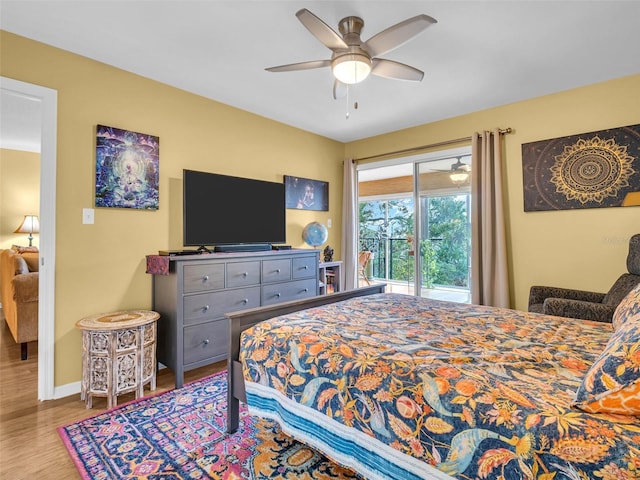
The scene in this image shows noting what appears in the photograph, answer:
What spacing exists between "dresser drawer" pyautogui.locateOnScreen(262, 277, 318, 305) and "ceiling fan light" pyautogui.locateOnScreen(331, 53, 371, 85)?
2.03 m

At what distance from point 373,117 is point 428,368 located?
11.1ft

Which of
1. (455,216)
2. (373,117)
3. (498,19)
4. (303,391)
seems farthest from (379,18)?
Result: (455,216)

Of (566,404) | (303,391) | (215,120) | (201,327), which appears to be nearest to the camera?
(566,404)

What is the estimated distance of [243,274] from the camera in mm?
3088

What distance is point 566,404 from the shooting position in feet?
3.20

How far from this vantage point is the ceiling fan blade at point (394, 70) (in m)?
2.21

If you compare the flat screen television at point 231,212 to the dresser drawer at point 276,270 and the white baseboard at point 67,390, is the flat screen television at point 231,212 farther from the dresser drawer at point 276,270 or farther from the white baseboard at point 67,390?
the white baseboard at point 67,390

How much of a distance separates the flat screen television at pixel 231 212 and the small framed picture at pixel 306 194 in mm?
340

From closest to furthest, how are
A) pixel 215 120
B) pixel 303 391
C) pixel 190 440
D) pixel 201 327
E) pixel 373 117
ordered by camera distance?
pixel 303 391, pixel 190 440, pixel 201 327, pixel 215 120, pixel 373 117

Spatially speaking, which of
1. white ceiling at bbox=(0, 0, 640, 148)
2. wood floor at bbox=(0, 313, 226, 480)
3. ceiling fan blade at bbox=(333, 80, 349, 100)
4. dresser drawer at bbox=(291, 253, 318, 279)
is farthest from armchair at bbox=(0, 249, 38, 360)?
ceiling fan blade at bbox=(333, 80, 349, 100)

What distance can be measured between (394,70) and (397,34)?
411 mm

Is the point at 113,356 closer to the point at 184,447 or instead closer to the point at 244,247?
the point at 184,447

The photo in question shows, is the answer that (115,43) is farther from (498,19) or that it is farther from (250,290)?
(498,19)

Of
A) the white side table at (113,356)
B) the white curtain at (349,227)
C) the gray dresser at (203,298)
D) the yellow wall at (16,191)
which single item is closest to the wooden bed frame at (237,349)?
the gray dresser at (203,298)
